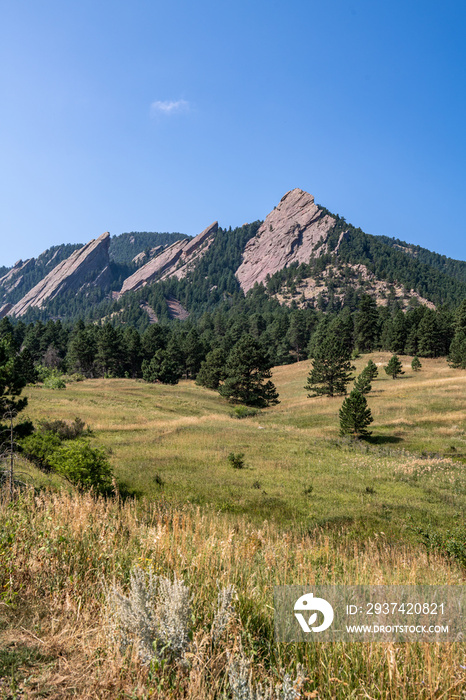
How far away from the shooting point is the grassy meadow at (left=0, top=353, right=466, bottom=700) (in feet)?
8.73

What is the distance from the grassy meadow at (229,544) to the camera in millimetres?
2662

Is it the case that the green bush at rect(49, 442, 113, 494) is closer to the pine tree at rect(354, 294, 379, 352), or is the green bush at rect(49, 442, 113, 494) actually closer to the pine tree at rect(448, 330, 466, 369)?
the pine tree at rect(448, 330, 466, 369)

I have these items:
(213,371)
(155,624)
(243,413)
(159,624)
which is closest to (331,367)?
(243,413)

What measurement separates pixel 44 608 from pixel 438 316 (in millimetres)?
105307

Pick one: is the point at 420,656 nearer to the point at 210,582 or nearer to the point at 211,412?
the point at 210,582

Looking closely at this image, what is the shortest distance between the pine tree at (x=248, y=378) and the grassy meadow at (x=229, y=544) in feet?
65.0

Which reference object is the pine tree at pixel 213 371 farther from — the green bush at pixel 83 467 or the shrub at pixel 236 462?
the green bush at pixel 83 467

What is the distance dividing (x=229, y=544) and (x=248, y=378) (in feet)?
175

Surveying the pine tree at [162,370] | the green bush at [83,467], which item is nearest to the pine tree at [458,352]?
the pine tree at [162,370]

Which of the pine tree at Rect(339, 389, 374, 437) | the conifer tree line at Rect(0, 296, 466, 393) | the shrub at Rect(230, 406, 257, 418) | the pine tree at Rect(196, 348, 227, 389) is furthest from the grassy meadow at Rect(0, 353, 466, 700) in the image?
the conifer tree line at Rect(0, 296, 466, 393)

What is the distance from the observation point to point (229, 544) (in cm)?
444

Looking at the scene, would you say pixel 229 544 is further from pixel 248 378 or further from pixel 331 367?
pixel 331 367

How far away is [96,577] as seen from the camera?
4035 mm

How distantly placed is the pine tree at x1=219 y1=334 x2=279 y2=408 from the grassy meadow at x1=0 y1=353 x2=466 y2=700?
1982 centimetres
